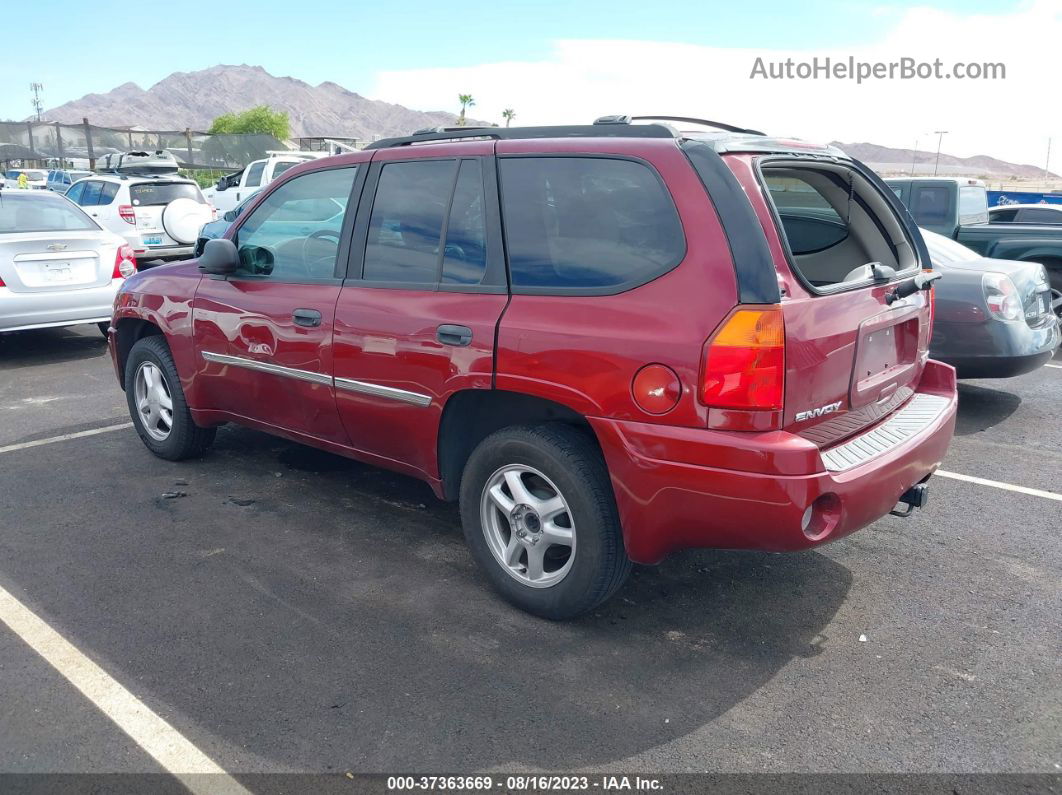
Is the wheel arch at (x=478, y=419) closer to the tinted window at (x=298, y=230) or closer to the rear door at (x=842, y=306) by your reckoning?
the rear door at (x=842, y=306)

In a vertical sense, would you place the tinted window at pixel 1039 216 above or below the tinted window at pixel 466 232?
below

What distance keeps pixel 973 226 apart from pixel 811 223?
652 cm

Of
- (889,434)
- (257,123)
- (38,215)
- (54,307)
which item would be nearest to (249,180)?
(38,215)

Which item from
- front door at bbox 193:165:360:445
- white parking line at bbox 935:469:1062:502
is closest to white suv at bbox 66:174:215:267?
front door at bbox 193:165:360:445

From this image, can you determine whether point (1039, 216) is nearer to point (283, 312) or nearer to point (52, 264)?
point (283, 312)

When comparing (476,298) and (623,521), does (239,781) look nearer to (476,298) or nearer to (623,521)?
(623,521)

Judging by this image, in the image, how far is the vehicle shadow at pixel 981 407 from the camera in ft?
21.3

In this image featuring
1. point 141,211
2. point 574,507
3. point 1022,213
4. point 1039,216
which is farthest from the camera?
point 141,211

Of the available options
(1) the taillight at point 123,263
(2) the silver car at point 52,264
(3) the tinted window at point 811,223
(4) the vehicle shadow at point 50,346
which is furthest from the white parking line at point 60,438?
(3) the tinted window at point 811,223

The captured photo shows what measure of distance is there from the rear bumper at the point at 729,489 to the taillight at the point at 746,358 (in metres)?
0.13

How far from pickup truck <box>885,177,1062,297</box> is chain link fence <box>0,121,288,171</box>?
885 inches

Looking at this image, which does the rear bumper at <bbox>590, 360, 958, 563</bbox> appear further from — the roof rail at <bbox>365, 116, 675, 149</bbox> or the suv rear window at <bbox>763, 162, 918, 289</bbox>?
the suv rear window at <bbox>763, 162, 918, 289</bbox>

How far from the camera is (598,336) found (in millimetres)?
3156

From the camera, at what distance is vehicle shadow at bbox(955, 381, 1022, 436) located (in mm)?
6496
